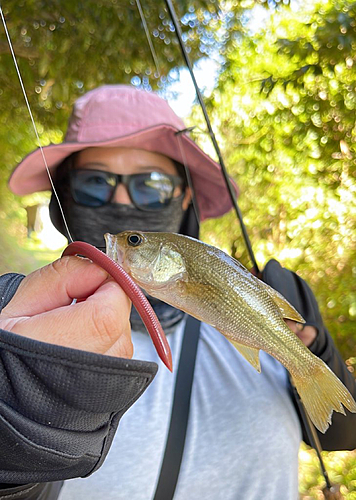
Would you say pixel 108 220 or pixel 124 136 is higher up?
pixel 124 136

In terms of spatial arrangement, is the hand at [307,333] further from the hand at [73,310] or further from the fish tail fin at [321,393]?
the hand at [73,310]

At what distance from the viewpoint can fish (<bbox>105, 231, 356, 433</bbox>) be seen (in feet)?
1.86

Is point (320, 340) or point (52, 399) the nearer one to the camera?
point (52, 399)

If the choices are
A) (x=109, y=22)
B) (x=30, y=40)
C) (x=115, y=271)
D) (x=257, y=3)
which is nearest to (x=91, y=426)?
(x=115, y=271)

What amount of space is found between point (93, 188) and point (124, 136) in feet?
0.50

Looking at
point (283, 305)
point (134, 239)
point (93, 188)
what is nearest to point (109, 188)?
A: point (93, 188)

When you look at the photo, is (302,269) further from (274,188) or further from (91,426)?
(91,426)

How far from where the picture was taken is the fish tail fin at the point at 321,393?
0.60 metres

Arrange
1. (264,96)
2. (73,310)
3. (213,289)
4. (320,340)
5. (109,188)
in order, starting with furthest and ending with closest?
(264,96)
(109,188)
(320,340)
(213,289)
(73,310)

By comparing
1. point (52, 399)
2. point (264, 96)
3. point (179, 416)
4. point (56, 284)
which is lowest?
point (179, 416)

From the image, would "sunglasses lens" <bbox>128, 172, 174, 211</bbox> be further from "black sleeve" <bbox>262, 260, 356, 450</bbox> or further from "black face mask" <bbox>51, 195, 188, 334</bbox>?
"black sleeve" <bbox>262, 260, 356, 450</bbox>

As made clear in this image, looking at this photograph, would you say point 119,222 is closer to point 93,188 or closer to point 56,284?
point 93,188

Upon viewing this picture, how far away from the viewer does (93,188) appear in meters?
1.08

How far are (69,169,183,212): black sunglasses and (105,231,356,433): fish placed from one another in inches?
19.8
